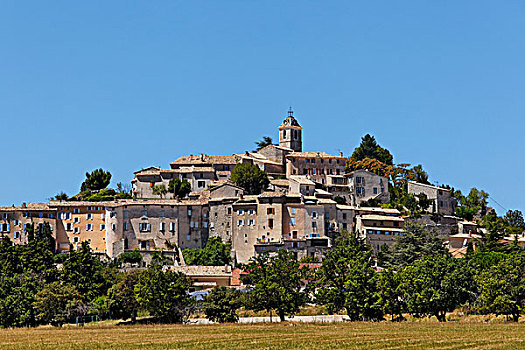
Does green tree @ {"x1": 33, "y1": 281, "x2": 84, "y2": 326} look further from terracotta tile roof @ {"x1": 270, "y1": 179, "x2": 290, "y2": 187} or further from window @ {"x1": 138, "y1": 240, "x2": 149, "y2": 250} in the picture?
terracotta tile roof @ {"x1": 270, "y1": 179, "x2": 290, "y2": 187}

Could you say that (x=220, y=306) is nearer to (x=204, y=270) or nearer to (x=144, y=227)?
(x=204, y=270)

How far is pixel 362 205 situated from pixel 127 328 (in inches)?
2258

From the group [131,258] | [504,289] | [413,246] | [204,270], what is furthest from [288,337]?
[131,258]

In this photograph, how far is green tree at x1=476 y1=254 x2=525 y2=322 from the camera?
72919 mm

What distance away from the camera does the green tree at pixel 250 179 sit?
393ft

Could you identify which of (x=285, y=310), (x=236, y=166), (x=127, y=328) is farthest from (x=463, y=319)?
(x=236, y=166)

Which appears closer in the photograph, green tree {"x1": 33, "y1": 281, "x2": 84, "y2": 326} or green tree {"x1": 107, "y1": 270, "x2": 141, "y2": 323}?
green tree {"x1": 107, "y1": 270, "x2": 141, "y2": 323}

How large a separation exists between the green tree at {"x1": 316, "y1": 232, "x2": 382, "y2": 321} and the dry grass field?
238 inches

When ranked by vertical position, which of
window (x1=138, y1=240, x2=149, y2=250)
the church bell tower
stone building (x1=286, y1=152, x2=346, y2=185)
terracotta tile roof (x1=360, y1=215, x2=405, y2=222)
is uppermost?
the church bell tower

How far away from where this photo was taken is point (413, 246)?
339ft

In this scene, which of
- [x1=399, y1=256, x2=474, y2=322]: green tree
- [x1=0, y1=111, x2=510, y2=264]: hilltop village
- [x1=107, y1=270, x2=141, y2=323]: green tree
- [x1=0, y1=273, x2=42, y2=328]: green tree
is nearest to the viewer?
[x1=399, y1=256, x2=474, y2=322]: green tree

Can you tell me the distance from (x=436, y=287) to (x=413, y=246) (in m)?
27.5

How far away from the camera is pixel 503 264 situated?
77.8m


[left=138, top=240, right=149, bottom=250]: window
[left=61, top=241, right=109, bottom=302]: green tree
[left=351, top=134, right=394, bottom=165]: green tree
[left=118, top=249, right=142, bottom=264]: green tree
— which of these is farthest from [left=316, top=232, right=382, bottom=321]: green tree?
[left=351, top=134, right=394, bottom=165]: green tree
